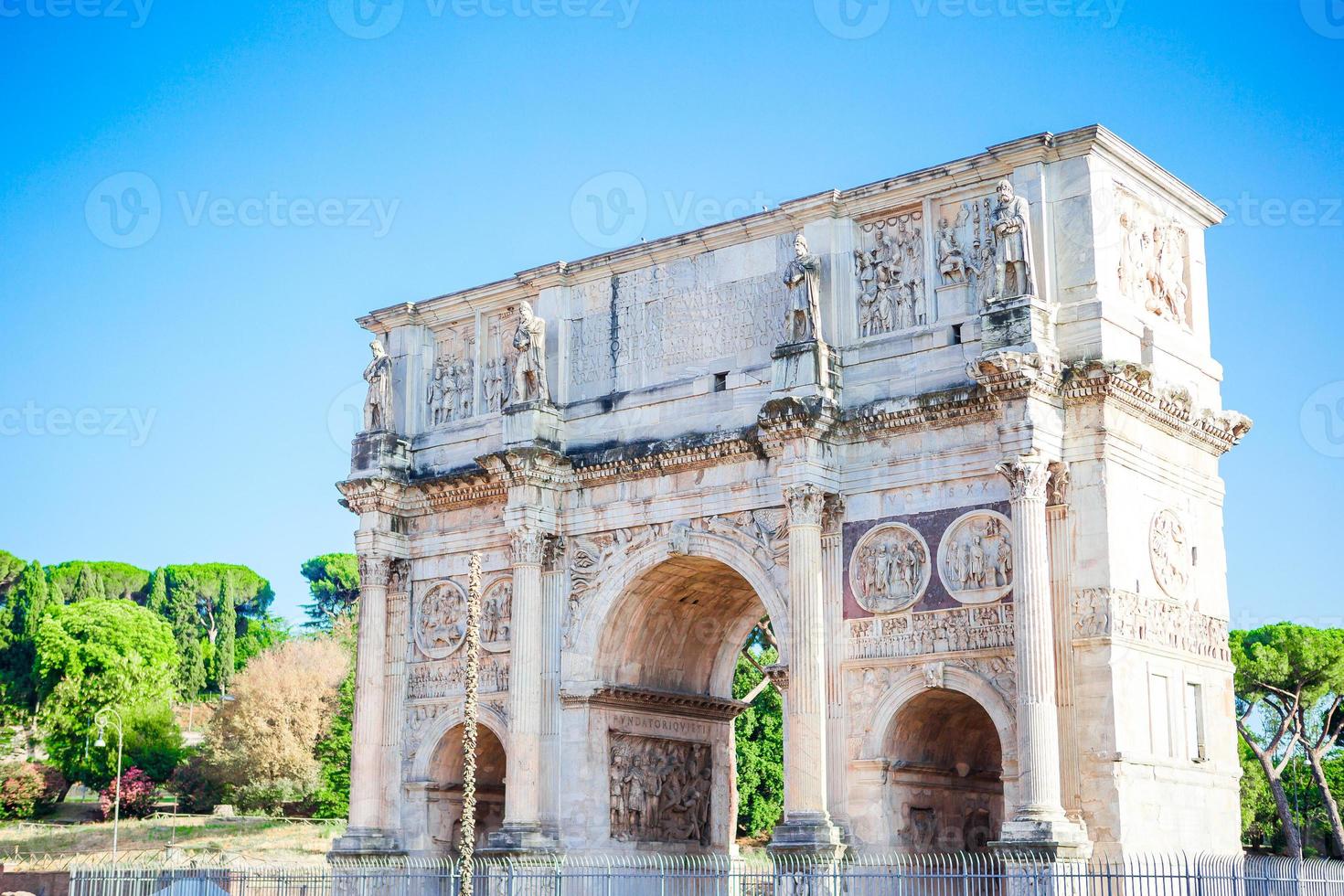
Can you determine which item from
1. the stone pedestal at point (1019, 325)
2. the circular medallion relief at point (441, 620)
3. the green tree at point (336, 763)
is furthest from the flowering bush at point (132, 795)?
the stone pedestal at point (1019, 325)

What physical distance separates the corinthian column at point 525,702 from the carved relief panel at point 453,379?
12.1 feet

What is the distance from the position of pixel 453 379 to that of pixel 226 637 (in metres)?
55.7

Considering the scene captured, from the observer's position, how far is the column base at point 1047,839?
20.3 metres

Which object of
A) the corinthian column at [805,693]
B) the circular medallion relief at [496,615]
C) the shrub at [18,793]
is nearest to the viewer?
the corinthian column at [805,693]

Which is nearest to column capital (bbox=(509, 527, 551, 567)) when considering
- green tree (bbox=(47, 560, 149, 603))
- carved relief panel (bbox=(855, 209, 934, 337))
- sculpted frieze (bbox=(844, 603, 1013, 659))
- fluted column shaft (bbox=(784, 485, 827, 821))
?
fluted column shaft (bbox=(784, 485, 827, 821))

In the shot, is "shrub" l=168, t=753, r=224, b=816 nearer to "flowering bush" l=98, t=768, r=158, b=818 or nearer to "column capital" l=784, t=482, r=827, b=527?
"flowering bush" l=98, t=768, r=158, b=818

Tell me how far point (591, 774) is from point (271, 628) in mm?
61877

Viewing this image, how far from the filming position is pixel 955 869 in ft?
74.8

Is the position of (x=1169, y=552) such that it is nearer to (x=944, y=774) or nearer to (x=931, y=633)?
(x=931, y=633)

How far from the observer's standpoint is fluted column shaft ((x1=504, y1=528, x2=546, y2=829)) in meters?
26.0

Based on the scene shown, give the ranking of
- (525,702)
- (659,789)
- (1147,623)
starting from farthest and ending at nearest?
1. (659,789)
2. (525,702)
3. (1147,623)

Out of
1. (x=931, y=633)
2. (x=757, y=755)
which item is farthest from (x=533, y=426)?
(x=757, y=755)

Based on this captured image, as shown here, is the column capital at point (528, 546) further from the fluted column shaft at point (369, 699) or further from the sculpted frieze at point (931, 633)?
the sculpted frieze at point (931, 633)

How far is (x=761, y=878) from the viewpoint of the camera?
23.3 meters
